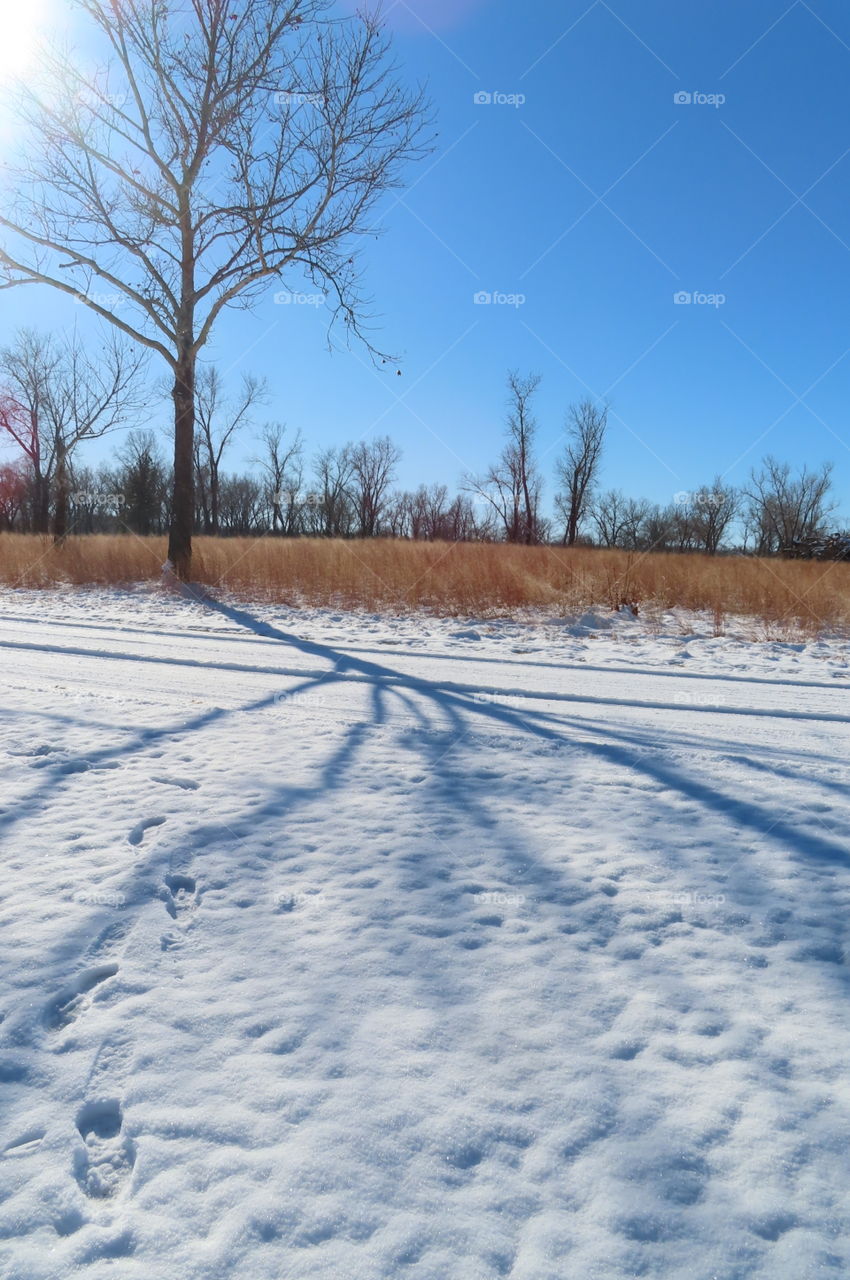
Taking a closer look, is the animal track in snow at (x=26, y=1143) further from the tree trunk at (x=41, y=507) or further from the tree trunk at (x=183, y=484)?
the tree trunk at (x=41, y=507)

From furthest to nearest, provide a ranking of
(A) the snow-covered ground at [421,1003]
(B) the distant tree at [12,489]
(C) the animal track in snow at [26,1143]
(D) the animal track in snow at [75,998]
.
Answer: (B) the distant tree at [12,489] < (D) the animal track in snow at [75,998] < (C) the animal track in snow at [26,1143] < (A) the snow-covered ground at [421,1003]

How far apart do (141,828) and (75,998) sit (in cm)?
102

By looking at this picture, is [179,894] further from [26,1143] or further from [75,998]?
[26,1143]

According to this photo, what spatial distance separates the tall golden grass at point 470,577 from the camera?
36.2 ft

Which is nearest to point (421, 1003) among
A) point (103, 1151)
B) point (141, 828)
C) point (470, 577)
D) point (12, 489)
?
point (103, 1151)

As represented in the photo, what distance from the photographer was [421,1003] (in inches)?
83.3

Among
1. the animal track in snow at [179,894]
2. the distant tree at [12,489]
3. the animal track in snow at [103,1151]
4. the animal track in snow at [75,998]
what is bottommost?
the animal track in snow at [103,1151]

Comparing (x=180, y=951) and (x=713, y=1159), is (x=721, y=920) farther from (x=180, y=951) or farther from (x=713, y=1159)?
(x=180, y=951)

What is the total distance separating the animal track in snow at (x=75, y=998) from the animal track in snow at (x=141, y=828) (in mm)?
780

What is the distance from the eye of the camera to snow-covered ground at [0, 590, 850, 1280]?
150 cm

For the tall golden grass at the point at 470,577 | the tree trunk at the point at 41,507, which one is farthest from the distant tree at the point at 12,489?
the tall golden grass at the point at 470,577

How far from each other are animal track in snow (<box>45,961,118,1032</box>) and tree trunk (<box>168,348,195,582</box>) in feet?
38.9

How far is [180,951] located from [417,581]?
32.6ft

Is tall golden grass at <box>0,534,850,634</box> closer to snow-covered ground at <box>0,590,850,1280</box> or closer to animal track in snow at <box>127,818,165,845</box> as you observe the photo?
snow-covered ground at <box>0,590,850,1280</box>
